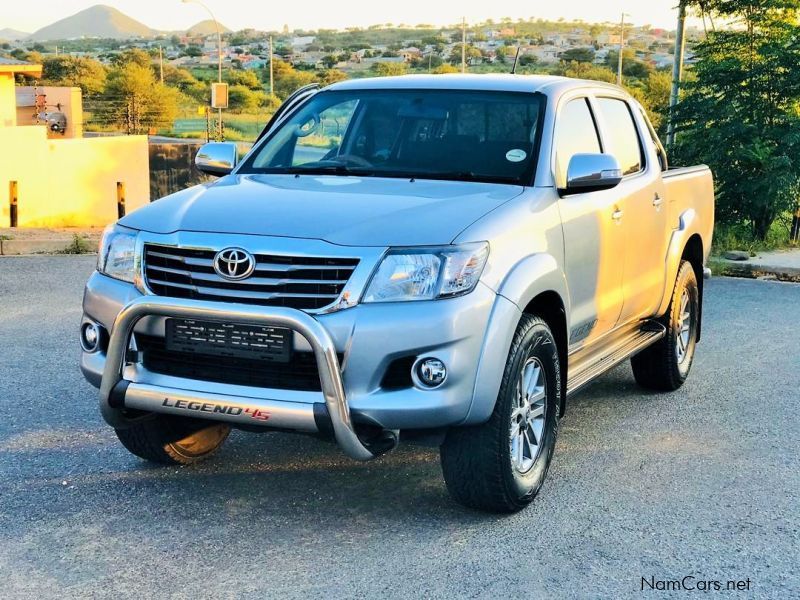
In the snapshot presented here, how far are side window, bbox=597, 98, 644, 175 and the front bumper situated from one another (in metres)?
2.30

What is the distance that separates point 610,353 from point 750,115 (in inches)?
397

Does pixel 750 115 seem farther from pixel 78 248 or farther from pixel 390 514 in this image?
pixel 390 514

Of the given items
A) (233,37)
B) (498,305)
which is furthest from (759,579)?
(233,37)

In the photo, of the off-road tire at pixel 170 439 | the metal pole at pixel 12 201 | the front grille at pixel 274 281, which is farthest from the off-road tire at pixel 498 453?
the metal pole at pixel 12 201

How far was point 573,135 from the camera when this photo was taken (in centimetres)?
599

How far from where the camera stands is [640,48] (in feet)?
456

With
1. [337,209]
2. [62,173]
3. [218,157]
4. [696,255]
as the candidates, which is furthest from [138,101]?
[337,209]

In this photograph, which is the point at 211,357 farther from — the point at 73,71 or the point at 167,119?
the point at 73,71

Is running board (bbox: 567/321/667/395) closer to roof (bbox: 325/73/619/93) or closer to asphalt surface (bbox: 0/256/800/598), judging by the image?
asphalt surface (bbox: 0/256/800/598)

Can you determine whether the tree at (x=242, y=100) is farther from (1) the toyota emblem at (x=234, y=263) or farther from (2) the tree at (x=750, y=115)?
(1) the toyota emblem at (x=234, y=263)

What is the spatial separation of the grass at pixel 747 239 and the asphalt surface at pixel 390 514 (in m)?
8.12

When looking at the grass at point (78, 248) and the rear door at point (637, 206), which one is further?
the grass at point (78, 248)

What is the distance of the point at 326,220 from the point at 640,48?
14056 cm

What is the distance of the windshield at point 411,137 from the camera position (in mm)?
5605
